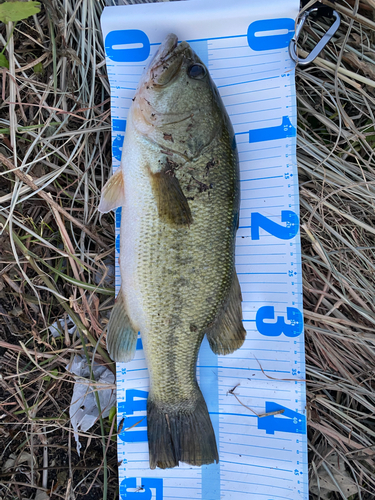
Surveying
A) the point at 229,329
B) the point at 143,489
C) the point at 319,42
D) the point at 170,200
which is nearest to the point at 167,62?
the point at 170,200

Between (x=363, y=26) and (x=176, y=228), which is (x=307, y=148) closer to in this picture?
(x=363, y=26)

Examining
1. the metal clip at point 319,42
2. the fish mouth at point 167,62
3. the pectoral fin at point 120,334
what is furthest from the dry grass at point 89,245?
the fish mouth at point 167,62

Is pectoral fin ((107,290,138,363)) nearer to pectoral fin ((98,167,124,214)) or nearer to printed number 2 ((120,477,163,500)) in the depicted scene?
pectoral fin ((98,167,124,214))

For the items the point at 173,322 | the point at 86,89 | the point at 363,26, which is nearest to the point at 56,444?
the point at 173,322

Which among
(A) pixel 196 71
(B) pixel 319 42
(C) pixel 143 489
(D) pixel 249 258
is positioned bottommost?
(C) pixel 143 489

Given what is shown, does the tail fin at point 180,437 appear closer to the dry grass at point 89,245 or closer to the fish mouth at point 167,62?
the dry grass at point 89,245

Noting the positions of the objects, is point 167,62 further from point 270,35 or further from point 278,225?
point 278,225

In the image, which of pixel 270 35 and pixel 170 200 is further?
pixel 270 35
